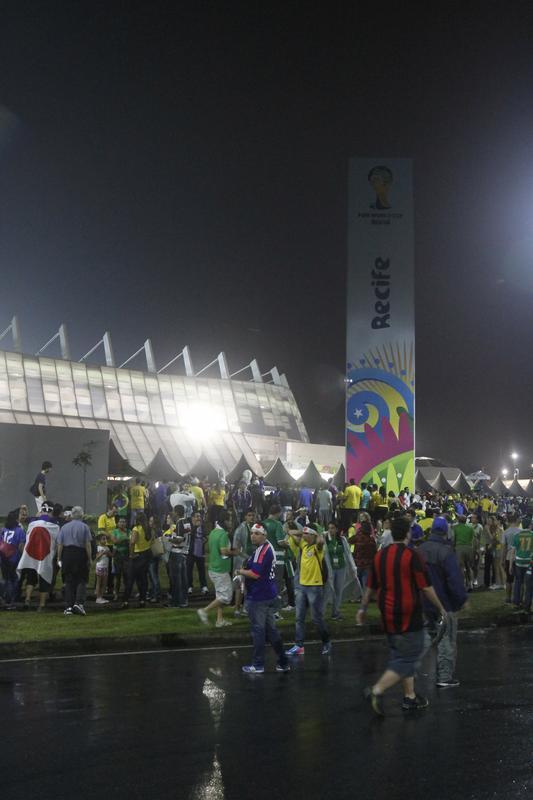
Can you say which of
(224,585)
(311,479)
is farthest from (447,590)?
(311,479)

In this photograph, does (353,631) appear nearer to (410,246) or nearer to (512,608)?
(512,608)

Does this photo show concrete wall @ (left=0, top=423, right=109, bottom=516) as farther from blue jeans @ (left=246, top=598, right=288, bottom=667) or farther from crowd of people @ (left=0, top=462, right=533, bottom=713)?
blue jeans @ (left=246, top=598, right=288, bottom=667)

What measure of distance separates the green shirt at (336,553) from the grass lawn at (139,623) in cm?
95

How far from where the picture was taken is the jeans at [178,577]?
15672 millimetres

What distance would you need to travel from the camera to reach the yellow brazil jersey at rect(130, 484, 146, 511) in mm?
21647

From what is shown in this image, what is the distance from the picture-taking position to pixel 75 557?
1464 cm

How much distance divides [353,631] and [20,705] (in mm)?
7430

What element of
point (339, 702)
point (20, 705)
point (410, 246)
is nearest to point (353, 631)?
point (339, 702)

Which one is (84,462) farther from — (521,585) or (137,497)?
(521,585)

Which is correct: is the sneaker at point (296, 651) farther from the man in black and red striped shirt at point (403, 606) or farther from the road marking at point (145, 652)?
the man in black and red striped shirt at point (403, 606)

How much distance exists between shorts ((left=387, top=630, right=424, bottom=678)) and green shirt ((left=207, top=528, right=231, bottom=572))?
608cm

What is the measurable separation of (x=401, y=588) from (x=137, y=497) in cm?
1512

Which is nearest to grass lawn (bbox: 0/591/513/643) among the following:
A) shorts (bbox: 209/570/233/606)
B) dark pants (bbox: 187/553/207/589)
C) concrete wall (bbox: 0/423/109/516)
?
shorts (bbox: 209/570/233/606)

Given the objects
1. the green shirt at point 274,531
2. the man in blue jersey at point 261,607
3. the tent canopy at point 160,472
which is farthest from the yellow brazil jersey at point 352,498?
the man in blue jersey at point 261,607
